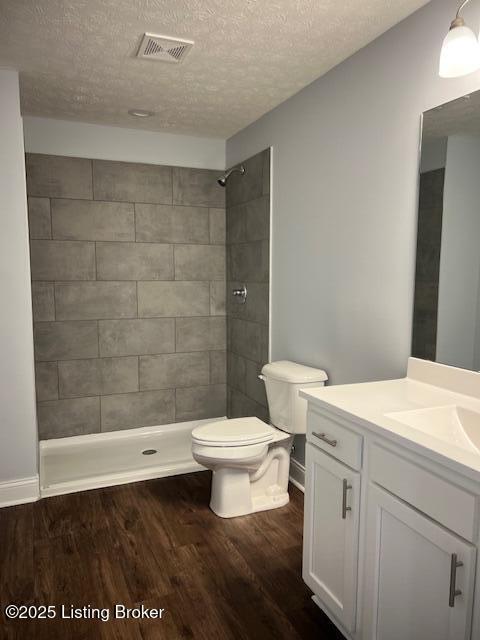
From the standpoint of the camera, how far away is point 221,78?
2.65 m

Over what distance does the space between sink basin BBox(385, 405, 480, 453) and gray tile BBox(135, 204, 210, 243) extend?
2.65 m

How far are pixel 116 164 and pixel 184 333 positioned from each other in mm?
1402

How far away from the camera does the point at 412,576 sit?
1382 mm

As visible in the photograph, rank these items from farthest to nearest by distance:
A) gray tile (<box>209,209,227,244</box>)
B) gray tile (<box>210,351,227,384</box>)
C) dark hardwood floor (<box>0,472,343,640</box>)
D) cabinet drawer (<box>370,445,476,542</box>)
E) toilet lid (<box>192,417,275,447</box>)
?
gray tile (<box>210,351,227,384</box>)
gray tile (<box>209,209,227,244</box>)
toilet lid (<box>192,417,275,447</box>)
dark hardwood floor (<box>0,472,343,640</box>)
cabinet drawer (<box>370,445,476,542</box>)

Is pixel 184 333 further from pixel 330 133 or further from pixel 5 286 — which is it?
pixel 330 133

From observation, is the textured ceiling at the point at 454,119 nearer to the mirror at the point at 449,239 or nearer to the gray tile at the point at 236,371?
Answer: the mirror at the point at 449,239

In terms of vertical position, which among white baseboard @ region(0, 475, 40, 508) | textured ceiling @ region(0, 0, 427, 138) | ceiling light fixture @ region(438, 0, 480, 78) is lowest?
white baseboard @ region(0, 475, 40, 508)

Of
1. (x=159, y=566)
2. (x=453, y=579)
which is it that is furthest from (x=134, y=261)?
(x=453, y=579)

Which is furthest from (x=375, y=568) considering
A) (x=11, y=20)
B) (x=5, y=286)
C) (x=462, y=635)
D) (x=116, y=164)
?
(x=116, y=164)

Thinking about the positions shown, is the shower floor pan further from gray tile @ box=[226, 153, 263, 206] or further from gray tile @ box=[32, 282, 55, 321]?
gray tile @ box=[226, 153, 263, 206]

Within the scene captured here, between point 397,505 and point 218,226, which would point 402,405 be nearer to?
point 397,505

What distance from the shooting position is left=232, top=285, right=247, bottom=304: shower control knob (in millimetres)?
3719

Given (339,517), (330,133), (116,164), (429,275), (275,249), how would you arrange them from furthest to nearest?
(116,164)
(275,249)
(330,133)
(429,275)
(339,517)

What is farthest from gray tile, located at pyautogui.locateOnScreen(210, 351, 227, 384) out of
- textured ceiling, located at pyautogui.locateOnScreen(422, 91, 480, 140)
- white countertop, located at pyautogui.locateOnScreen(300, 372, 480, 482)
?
textured ceiling, located at pyautogui.locateOnScreen(422, 91, 480, 140)
